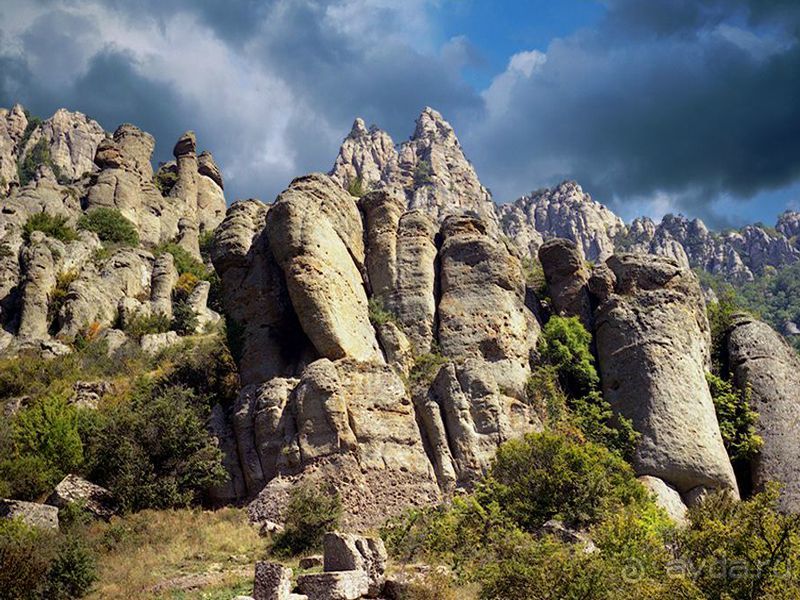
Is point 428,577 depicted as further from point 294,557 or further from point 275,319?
point 275,319

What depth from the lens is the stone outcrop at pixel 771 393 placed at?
1035 inches

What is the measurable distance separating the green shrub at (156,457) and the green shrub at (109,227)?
38.9 m

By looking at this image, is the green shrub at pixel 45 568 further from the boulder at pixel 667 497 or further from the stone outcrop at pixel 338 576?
the boulder at pixel 667 497

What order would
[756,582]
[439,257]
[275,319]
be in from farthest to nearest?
[439,257]
[275,319]
[756,582]

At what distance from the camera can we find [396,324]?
28.6 m

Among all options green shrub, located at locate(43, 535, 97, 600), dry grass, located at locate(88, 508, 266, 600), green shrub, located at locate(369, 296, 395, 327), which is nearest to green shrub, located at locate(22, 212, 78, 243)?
green shrub, located at locate(369, 296, 395, 327)

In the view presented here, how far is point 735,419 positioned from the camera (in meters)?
28.2

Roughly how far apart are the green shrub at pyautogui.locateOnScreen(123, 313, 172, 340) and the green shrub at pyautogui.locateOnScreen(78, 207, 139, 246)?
15.8 metres

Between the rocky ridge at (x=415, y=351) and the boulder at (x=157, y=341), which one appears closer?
the rocky ridge at (x=415, y=351)

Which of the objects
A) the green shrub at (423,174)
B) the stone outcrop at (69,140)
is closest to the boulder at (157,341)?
the stone outcrop at (69,140)

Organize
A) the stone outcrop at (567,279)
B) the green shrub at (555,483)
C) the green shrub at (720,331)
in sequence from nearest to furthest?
the green shrub at (555,483)
the green shrub at (720,331)
the stone outcrop at (567,279)

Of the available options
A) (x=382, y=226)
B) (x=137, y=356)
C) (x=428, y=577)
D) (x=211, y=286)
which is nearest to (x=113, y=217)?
(x=211, y=286)

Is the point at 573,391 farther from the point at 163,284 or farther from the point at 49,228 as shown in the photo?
the point at 49,228

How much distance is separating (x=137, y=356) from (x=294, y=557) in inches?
862
